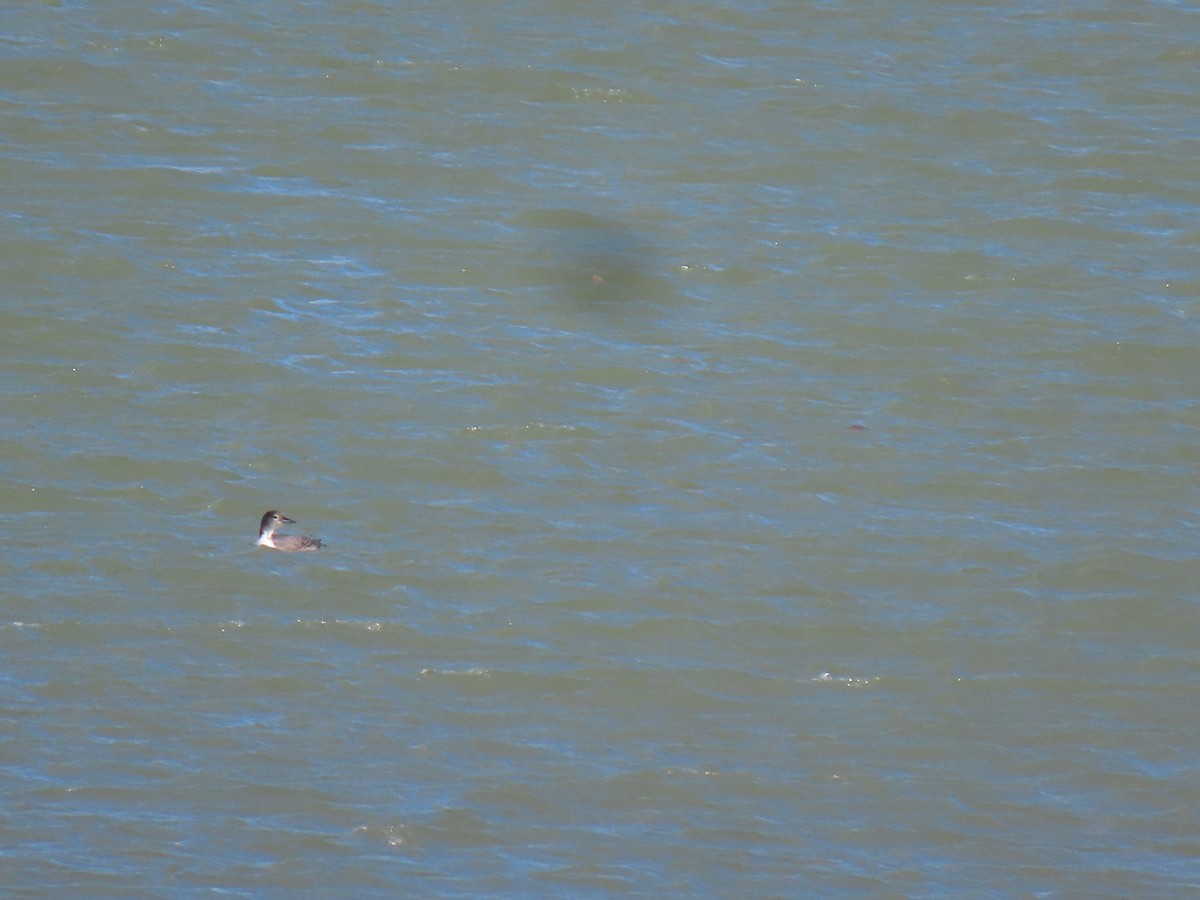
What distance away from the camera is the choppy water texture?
8.59m

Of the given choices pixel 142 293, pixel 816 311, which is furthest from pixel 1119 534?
pixel 142 293

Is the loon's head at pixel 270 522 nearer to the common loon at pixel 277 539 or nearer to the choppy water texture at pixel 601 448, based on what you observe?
the common loon at pixel 277 539

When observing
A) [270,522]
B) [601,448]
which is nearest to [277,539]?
[270,522]

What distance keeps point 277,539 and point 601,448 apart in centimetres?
247

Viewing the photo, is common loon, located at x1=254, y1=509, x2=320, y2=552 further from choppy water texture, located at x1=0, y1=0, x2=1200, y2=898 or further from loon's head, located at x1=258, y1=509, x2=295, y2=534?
choppy water texture, located at x1=0, y1=0, x2=1200, y2=898

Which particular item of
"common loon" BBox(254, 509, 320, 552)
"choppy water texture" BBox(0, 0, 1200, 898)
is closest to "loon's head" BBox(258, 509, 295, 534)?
"common loon" BBox(254, 509, 320, 552)

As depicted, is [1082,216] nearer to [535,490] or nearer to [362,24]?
[535,490]

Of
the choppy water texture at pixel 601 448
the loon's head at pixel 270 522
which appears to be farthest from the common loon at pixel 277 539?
the choppy water texture at pixel 601 448

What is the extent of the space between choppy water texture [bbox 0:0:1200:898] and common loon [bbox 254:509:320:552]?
119mm

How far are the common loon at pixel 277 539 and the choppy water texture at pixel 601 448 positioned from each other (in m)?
0.12

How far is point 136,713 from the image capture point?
9055mm

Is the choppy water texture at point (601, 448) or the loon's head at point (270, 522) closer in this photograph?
the choppy water texture at point (601, 448)

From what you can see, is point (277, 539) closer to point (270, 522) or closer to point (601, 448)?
point (270, 522)

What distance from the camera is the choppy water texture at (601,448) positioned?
338 inches
